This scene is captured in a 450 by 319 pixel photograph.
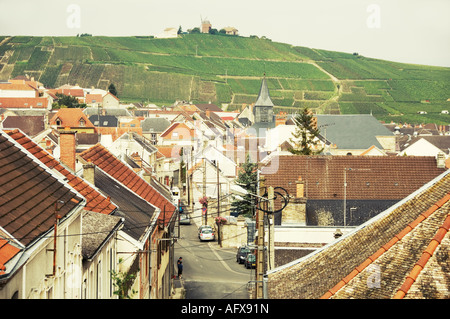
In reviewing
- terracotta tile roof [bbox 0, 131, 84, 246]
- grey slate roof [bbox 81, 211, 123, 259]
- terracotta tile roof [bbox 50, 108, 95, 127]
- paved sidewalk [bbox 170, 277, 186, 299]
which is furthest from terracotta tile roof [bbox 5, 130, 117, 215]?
terracotta tile roof [bbox 50, 108, 95, 127]

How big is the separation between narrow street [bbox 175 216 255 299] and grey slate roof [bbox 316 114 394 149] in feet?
144

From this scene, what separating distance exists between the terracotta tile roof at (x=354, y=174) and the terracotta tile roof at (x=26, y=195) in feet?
68.2

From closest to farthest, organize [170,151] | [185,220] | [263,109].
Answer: [185,220]
[170,151]
[263,109]

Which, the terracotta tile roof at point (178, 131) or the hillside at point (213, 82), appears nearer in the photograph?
the terracotta tile roof at point (178, 131)

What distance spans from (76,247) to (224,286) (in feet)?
54.4

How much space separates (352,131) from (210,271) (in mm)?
57765

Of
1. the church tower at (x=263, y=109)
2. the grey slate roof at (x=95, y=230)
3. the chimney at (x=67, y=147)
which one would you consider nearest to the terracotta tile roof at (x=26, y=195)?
the grey slate roof at (x=95, y=230)

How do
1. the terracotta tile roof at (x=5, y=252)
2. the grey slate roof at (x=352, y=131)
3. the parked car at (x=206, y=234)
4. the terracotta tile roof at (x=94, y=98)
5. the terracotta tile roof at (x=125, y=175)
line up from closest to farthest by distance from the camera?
the terracotta tile roof at (x=5, y=252) → the terracotta tile roof at (x=125, y=175) → the parked car at (x=206, y=234) → the grey slate roof at (x=352, y=131) → the terracotta tile roof at (x=94, y=98)

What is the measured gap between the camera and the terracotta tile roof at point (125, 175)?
2398 cm

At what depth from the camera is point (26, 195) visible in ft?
33.0

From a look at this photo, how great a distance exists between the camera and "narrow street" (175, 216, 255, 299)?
26.9 metres

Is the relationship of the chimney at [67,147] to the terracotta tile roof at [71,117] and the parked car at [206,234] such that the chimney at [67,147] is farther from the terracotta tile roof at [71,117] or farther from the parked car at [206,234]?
the terracotta tile roof at [71,117]

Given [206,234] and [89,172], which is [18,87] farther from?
[89,172]

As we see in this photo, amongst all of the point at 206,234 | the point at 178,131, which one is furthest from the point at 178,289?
the point at 178,131
